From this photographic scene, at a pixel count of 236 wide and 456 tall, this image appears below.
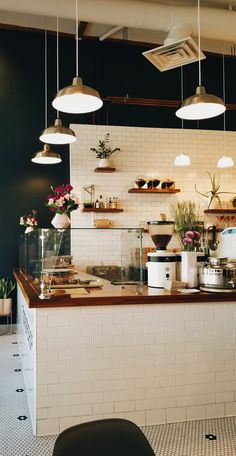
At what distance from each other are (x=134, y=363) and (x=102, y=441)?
6.28 feet

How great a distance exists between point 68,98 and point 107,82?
447cm

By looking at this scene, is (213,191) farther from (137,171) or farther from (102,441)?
(102,441)

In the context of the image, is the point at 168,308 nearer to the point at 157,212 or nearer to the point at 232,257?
the point at 232,257

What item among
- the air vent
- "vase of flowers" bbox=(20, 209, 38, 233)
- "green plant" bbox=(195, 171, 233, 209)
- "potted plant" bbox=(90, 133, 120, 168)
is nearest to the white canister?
the air vent

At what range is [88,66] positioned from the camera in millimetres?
7527

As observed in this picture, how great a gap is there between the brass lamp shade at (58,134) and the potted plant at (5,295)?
10.0ft

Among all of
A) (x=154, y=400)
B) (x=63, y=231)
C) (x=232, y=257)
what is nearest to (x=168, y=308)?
(x=154, y=400)

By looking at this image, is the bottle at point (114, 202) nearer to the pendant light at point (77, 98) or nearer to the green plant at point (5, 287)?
the green plant at point (5, 287)

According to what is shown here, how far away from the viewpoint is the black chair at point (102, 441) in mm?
1213

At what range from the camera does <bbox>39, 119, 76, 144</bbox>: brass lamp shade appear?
13.8ft

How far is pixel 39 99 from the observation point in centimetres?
732

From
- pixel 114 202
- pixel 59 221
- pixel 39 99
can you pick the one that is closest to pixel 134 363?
pixel 59 221

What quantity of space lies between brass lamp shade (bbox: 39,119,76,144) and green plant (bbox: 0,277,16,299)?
305 cm

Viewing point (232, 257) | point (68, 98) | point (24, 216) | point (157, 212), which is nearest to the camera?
point (68, 98)
